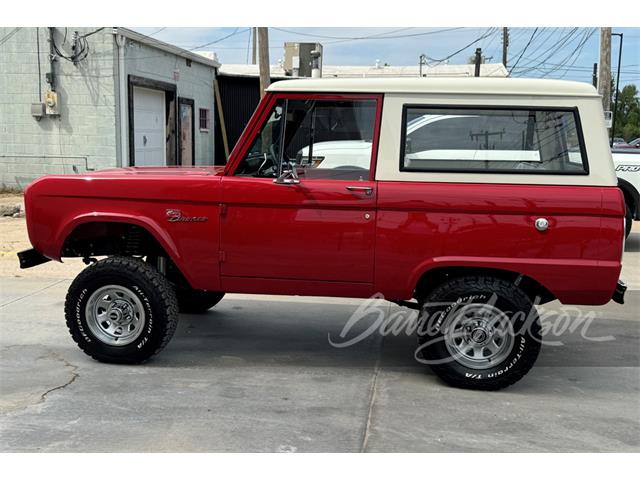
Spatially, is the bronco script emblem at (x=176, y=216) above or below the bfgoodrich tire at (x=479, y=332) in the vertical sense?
above

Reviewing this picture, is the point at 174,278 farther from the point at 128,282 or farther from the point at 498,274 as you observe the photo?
the point at 498,274

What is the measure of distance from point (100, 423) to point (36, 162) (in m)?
12.9

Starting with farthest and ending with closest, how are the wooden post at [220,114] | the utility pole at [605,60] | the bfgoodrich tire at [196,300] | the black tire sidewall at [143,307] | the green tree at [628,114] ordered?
the green tree at [628,114]
the wooden post at [220,114]
the utility pole at [605,60]
the bfgoodrich tire at [196,300]
the black tire sidewall at [143,307]

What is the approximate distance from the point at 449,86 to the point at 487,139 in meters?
0.47

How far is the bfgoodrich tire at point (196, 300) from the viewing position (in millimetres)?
6738

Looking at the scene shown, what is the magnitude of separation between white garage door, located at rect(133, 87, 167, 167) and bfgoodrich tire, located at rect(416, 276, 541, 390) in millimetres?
12632

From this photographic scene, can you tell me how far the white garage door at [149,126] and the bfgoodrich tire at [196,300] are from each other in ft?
32.9

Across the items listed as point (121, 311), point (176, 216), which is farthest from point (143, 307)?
point (176, 216)

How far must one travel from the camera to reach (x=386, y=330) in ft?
21.6

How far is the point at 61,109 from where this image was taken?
601 inches

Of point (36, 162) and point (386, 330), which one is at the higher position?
point (36, 162)

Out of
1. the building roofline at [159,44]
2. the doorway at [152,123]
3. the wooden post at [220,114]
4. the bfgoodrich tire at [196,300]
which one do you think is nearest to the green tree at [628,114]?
the wooden post at [220,114]

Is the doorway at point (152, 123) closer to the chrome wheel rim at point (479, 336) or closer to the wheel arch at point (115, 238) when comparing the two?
the wheel arch at point (115, 238)

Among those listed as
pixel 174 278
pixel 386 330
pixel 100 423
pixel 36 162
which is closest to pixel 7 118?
pixel 36 162
